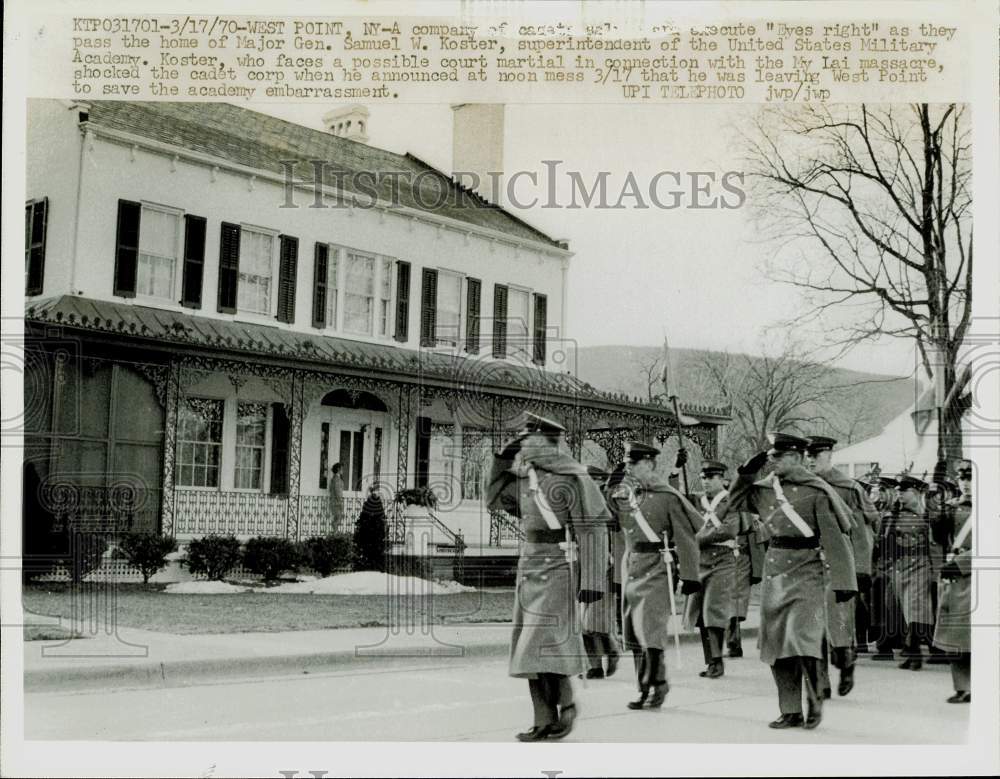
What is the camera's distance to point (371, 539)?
8828 mm

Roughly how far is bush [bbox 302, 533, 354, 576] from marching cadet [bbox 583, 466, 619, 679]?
1.84 meters

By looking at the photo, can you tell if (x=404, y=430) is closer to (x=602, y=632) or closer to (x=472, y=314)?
(x=472, y=314)

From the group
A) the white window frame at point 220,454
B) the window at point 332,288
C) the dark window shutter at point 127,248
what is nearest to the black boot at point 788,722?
the white window frame at point 220,454

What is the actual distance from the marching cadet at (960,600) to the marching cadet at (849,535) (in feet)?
2.05

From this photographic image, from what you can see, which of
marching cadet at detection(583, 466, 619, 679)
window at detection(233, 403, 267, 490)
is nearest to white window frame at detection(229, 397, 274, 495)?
window at detection(233, 403, 267, 490)

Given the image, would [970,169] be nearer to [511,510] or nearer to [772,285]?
[772,285]

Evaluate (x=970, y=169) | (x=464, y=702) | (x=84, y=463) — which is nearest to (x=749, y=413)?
(x=970, y=169)

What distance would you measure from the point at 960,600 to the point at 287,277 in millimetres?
5637

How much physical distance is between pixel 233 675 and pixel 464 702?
1.59 m

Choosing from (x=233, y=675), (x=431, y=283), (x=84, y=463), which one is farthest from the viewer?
(x=431, y=283)

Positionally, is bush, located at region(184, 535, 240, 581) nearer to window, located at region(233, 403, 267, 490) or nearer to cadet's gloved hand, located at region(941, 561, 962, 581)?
window, located at region(233, 403, 267, 490)

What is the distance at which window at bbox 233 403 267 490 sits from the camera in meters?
9.27

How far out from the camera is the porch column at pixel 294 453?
8938 mm

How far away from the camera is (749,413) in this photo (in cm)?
904
